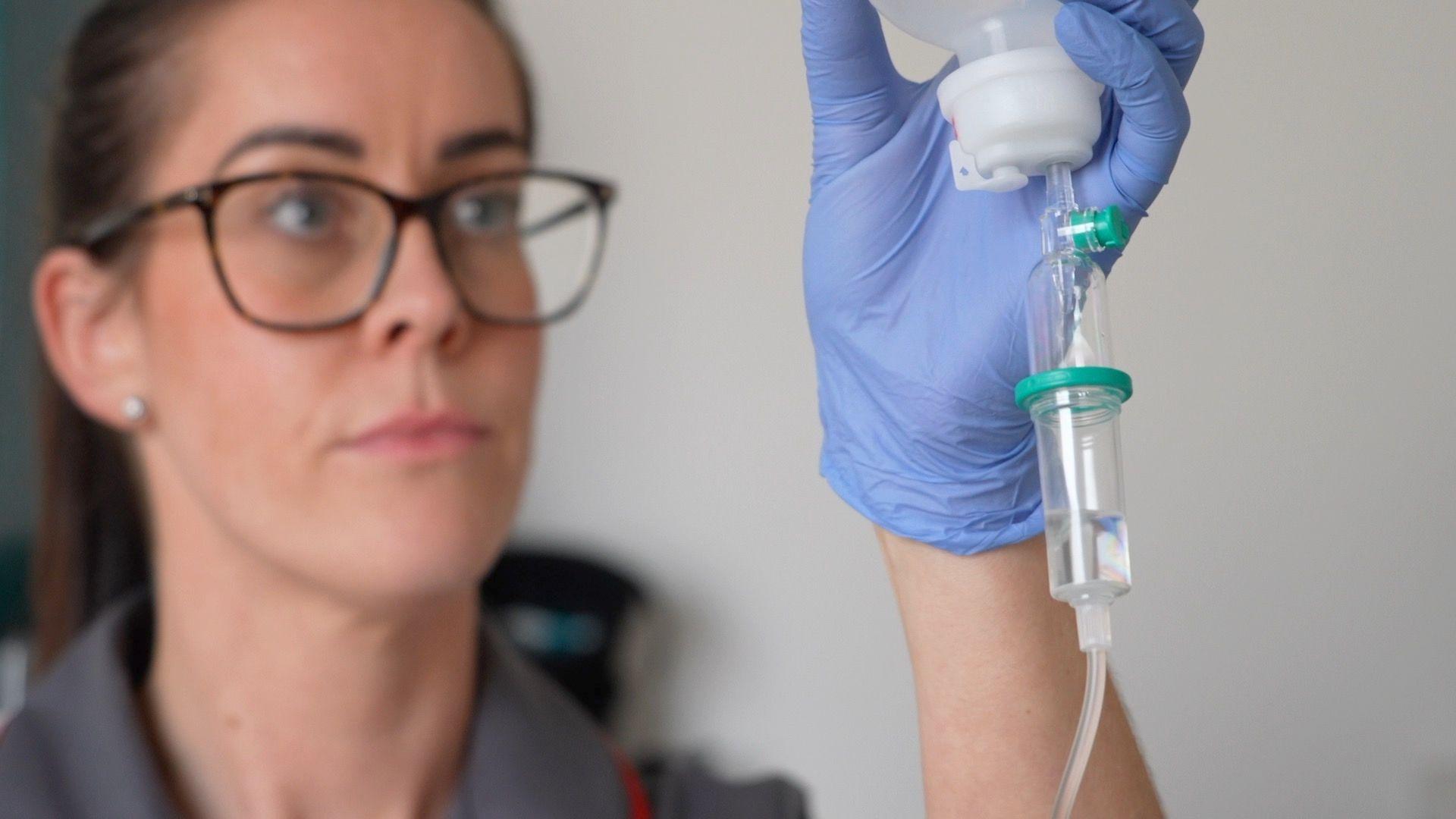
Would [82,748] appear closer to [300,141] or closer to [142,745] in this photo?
[142,745]

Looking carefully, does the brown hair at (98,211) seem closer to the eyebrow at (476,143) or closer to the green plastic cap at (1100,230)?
the eyebrow at (476,143)

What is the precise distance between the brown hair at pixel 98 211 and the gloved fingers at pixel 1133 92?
65cm

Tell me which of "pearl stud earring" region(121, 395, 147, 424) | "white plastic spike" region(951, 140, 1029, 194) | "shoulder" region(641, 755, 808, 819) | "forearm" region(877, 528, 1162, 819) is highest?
"white plastic spike" region(951, 140, 1029, 194)

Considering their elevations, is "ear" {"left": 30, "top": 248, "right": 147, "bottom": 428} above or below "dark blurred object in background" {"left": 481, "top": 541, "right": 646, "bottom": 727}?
above

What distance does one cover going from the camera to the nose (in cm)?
97

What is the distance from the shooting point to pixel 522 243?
1139 mm

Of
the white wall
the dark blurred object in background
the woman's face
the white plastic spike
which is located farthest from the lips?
the white wall

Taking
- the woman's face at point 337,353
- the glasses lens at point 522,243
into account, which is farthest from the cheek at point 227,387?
the glasses lens at point 522,243

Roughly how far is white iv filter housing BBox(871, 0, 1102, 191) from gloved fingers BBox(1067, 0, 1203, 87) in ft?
0.14

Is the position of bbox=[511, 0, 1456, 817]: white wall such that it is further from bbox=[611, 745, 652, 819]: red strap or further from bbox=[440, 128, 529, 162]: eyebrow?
bbox=[440, 128, 529, 162]: eyebrow

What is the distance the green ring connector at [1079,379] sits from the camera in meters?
0.56

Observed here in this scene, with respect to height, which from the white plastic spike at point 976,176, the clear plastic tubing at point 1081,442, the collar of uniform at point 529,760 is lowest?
the collar of uniform at point 529,760

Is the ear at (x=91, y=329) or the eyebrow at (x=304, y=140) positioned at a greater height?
the eyebrow at (x=304, y=140)

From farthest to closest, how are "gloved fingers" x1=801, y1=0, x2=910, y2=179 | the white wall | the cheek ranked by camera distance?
the white wall
the cheek
"gloved fingers" x1=801, y1=0, x2=910, y2=179
